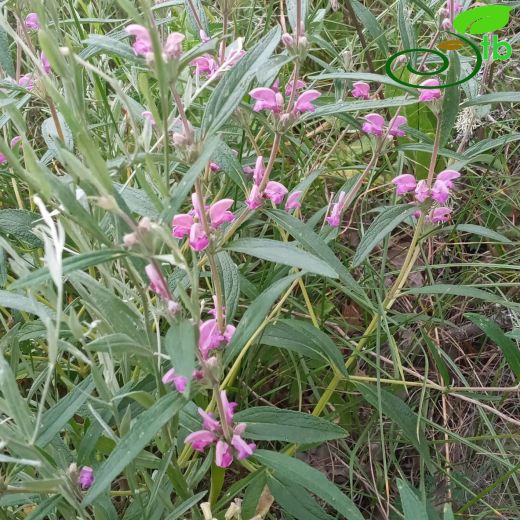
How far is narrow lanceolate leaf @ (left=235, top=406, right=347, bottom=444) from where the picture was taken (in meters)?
0.71

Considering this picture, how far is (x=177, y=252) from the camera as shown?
52cm

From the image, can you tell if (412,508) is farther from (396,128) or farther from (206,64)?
(206,64)

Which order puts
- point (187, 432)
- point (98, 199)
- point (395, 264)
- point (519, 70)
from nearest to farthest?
point (98, 199) < point (187, 432) < point (395, 264) < point (519, 70)

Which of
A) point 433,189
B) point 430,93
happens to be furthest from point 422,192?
point 430,93

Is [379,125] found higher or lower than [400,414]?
higher

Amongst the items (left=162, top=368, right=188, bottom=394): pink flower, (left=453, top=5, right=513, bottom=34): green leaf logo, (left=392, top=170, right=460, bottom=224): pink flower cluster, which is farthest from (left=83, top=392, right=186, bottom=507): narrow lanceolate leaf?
(left=453, top=5, right=513, bottom=34): green leaf logo

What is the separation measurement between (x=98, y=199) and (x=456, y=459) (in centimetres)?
78

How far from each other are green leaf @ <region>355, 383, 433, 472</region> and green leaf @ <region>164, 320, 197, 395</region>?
366 mm

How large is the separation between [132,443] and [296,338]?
1.15 ft

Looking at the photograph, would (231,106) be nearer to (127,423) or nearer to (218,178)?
(127,423)

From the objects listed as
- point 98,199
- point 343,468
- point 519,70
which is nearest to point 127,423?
point 98,199

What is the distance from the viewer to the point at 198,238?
2.20ft

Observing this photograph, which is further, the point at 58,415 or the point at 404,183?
the point at 404,183

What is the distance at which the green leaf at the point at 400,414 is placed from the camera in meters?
0.84
